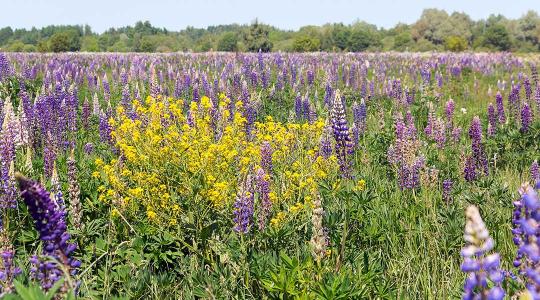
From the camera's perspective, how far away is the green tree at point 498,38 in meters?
57.2

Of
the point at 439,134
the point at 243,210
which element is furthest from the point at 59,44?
→ the point at 243,210

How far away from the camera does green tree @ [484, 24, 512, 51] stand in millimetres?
57250

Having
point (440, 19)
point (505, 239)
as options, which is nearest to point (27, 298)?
point (505, 239)

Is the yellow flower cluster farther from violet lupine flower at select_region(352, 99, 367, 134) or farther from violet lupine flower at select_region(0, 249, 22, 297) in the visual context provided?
violet lupine flower at select_region(352, 99, 367, 134)

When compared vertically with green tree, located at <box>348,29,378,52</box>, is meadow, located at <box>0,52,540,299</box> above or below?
below

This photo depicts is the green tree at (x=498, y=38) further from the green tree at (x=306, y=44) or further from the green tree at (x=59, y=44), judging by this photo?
the green tree at (x=59, y=44)

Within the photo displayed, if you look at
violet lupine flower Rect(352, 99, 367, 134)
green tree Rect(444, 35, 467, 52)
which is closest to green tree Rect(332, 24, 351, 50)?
green tree Rect(444, 35, 467, 52)

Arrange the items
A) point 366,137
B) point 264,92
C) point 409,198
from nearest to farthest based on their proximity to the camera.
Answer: point 409,198 → point 366,137 → point 264,92

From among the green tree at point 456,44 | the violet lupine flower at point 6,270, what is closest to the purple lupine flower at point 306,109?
the violet lupine flower at point 6,270

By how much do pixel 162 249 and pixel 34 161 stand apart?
7.88 feet

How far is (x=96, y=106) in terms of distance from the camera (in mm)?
8742

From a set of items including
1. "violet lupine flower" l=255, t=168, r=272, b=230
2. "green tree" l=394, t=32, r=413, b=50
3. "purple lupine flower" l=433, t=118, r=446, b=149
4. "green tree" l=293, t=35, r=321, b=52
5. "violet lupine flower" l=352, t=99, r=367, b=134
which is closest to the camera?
"violet lupine flower" l=255, t=168, r=272, b=230

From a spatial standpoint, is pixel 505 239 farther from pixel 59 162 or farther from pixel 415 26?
pixel 415 26

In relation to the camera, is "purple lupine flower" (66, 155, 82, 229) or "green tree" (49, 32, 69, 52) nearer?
"purple lupine flower" (66, 155, 82, 229)
